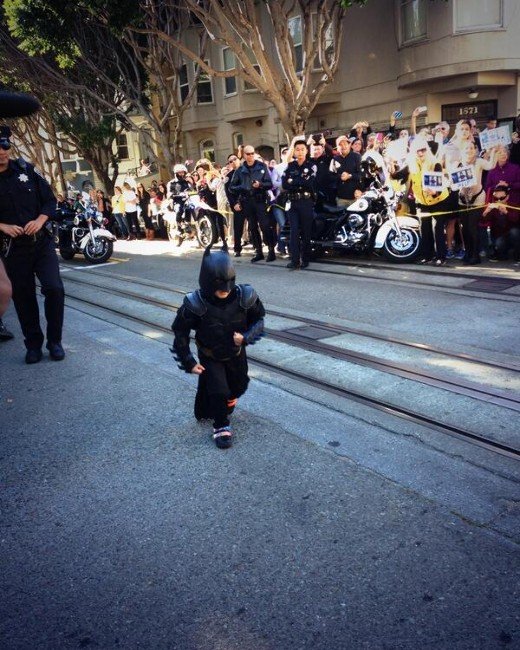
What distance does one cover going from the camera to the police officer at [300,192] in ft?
32.9

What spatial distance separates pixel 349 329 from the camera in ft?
21.0

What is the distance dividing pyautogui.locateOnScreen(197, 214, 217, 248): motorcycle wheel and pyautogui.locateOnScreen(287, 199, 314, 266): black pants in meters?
4.39

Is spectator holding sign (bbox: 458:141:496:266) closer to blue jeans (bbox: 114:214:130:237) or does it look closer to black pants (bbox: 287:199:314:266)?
black pants (bbox: 287:199:314:266)

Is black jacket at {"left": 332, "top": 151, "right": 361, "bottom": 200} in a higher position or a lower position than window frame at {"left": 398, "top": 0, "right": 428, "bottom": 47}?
lower

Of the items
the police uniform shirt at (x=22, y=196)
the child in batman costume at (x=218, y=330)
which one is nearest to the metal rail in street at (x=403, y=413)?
the child in batman costume at (x=218, y=330)

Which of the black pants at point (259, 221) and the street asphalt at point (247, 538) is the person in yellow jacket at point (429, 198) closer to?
the black pants at point (259, 221)

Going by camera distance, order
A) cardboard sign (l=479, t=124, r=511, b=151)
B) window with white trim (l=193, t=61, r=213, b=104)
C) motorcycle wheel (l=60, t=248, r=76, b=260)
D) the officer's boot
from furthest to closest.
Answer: window with white trim (l=193, t=61, r=213, b=104) → motorcycle wheel (l=60, t=248, r=76, b=260) → cardboard sign (l=479, t=124, r=511, b=151) → the officer's boot

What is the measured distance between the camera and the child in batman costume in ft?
12.4

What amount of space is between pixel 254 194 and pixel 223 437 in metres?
8.36

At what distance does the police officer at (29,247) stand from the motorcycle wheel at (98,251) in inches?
323

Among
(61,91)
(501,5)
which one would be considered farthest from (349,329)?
(61,91)

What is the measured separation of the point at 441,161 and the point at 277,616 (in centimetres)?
856

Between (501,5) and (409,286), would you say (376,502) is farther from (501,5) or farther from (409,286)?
(501,5)

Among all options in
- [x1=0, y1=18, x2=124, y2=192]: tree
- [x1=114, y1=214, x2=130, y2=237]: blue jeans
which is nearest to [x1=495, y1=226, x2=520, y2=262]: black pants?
[x1=114, y1=214, x2=130, y2=237]: blue jeans
